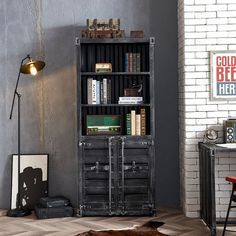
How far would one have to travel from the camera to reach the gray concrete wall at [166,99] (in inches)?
249

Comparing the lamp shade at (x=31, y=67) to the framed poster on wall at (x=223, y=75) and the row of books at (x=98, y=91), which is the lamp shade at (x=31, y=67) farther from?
the framed poster on wall at (x=223, y=75)

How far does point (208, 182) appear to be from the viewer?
5.07 metres

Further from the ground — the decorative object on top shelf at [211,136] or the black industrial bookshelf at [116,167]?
the decorative object on top shelf at [211,136]

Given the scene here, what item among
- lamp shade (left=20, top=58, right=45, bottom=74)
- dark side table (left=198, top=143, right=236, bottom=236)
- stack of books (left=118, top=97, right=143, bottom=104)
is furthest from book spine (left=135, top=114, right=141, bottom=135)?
lamp shade (left=20, top=58, right=45, bottom=74)

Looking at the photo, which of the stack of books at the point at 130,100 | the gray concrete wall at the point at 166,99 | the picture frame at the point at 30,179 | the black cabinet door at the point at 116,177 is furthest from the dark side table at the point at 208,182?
the picture frame at the point at 30,179

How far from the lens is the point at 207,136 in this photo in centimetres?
562

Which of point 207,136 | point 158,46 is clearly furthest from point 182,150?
point 158,46

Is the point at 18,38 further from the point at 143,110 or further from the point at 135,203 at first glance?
the point at 135,203

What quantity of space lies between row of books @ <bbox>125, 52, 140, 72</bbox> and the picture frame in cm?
150

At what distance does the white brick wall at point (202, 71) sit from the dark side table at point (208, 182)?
200 mm

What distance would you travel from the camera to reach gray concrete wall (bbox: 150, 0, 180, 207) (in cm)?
632

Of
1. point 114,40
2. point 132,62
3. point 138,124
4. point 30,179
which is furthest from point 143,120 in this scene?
point 30,179

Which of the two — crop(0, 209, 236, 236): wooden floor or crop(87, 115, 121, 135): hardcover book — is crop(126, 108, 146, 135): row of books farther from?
crop(0, 209, 236, 236): wooden floor

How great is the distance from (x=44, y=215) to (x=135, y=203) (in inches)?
41.4
